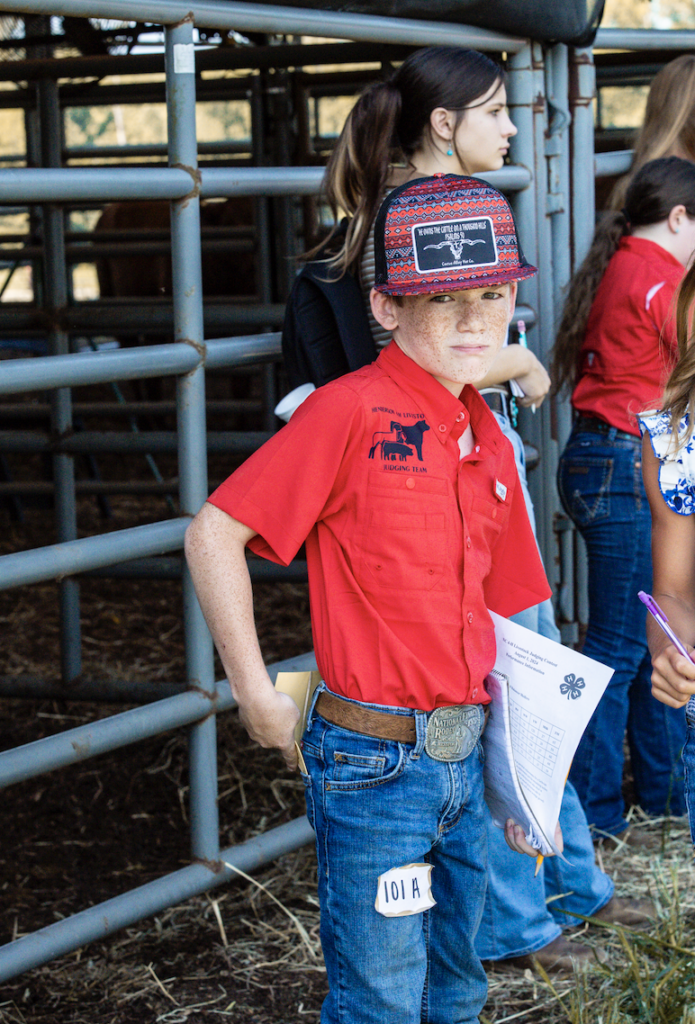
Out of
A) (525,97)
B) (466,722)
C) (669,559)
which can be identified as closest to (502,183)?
(525,97)

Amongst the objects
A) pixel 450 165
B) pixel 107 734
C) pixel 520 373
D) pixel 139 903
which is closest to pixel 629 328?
pixel 520 373

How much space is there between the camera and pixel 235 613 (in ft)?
4.90

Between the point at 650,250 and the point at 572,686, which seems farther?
the point at 650,250

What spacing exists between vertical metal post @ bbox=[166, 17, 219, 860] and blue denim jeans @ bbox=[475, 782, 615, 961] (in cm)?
57

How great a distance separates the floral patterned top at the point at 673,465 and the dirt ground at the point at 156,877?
0.99m

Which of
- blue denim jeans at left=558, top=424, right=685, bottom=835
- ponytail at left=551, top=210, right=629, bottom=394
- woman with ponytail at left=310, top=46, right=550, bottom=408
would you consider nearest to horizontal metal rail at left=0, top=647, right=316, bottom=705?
blue denim jeans at left=558, top=424, right=685, bottom=835

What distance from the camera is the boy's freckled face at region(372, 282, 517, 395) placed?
1600 millimetres

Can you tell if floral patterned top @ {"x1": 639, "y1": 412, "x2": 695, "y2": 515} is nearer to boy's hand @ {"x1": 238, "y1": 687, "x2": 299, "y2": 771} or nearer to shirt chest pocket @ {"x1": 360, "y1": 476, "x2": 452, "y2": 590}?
shirt chest pocket @ {"x1": 360, "y1": 476, "x2": 452, "y2": 590}

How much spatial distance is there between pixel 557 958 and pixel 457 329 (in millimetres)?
1337

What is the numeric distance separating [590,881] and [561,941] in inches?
6.1

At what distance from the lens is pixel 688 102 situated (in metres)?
2.95

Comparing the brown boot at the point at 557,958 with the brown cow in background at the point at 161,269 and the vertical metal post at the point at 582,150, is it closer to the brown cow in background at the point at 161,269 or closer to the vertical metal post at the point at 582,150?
the vertical metal post at the point at 582,150

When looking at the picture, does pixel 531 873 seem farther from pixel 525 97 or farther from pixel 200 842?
pixel 525 97

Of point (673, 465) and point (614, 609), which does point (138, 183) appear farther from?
point (614, 609)
